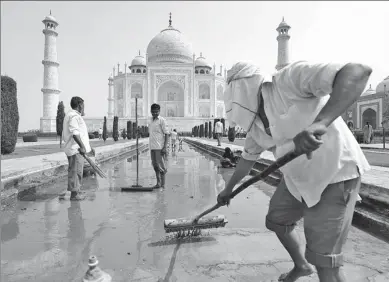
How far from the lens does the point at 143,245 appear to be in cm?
213

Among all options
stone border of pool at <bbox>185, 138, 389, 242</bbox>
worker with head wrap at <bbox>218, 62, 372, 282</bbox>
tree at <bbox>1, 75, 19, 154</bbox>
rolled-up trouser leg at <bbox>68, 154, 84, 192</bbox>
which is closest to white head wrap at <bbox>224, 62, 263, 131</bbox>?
worker with head wrap at <bbox>218, 62, 372, 282</bbox>

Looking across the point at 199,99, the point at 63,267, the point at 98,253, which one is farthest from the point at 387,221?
the point at 199,99

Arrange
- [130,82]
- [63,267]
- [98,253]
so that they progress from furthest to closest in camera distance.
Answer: [130,82], [98,253], [63,267]

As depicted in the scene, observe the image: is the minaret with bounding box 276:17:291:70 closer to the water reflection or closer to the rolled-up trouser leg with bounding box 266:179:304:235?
the water reflection

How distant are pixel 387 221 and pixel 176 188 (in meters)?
2.72

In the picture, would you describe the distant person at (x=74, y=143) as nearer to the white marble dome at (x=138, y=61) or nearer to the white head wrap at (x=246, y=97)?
the white head wrap at (x=246, y=97)

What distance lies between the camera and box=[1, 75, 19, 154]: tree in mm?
8227

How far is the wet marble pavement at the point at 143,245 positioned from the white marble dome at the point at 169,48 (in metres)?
42.2

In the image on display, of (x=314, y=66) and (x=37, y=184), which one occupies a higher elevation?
(x=314, y=66)

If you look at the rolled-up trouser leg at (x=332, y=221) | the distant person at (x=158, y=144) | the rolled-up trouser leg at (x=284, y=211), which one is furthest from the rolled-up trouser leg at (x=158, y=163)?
the rolled-up trouser leg at (x=332, y=221)

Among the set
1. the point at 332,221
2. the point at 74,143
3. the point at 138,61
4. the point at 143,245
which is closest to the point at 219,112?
the point at 138,61

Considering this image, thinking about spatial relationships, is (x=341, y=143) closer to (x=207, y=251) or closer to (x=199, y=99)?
(x=207, y=251)

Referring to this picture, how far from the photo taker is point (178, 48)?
1761 inches

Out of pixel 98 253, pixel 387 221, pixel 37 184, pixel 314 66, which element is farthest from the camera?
pixel 37 184
